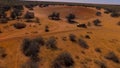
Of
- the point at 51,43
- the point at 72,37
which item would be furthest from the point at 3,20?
the point at 51,43

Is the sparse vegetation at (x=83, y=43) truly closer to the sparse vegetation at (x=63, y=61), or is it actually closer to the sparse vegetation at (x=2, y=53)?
the sparse vegetation at (x=63, y=61)

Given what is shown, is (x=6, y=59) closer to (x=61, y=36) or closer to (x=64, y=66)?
(x=64, y=66)

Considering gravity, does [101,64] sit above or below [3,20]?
below

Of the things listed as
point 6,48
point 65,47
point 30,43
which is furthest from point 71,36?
point 6,48

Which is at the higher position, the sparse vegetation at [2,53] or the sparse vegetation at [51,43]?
the sparse vegetation at [51,43]

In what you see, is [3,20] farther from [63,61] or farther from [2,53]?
[63,61]

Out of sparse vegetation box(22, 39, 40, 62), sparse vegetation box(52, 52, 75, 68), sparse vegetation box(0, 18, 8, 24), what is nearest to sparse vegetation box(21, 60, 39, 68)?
sparse vegetation box(22, 39, 40, 62)

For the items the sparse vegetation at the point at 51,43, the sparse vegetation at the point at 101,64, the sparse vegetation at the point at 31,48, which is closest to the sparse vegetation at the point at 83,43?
the sparse vegetation at the point at 51,43

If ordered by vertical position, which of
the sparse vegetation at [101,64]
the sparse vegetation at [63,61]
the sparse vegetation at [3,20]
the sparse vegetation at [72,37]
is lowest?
the sparse vegetation at [101,64]

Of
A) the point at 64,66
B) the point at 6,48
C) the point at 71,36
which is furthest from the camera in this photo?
the point at 71,36
